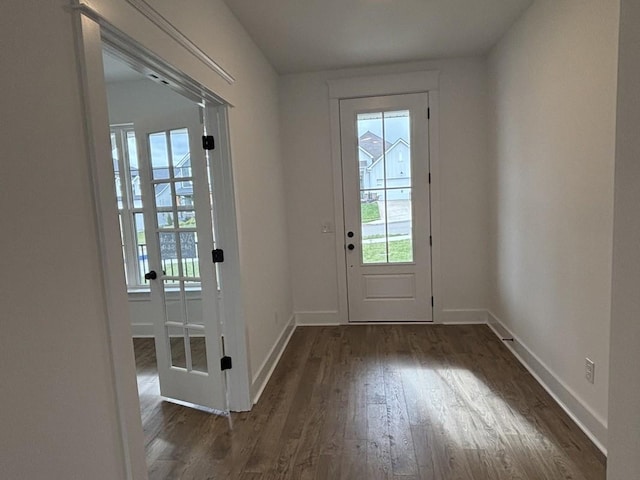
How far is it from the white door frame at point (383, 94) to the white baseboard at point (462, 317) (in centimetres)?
4

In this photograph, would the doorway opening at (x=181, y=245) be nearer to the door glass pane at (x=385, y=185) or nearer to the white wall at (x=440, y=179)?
the white wall at (x=440, y=179)

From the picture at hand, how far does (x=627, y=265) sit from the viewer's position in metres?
1.09

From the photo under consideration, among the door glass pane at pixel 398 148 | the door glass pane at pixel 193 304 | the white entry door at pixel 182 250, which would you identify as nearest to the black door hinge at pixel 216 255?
the white entry door at pixel 182 250

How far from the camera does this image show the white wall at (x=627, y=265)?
104 cm

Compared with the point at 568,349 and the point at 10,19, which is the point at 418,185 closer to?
the point at 568,349

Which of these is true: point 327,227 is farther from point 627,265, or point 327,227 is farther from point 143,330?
point 627,265

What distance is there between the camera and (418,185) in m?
3.91

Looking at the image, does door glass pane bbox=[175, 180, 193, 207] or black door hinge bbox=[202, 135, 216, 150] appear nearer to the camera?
black door hinge bbox=[202, 135, 216, 150]

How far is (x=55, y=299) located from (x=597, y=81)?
8.22ft

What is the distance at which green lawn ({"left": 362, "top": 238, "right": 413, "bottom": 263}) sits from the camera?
13.2 ft

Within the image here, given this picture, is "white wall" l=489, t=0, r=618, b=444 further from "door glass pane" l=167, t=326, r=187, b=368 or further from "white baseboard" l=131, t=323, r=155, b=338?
"white baseboard" l=131, t=323, r=155, b=338

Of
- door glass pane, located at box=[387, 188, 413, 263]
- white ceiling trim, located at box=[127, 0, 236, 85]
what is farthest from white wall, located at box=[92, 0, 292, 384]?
door glass pane, located at box=[387, 188, 413, 263]

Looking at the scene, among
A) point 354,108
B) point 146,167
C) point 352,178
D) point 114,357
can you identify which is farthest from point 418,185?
point 114,357

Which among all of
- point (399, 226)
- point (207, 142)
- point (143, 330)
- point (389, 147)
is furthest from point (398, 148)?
point (143, 330)
